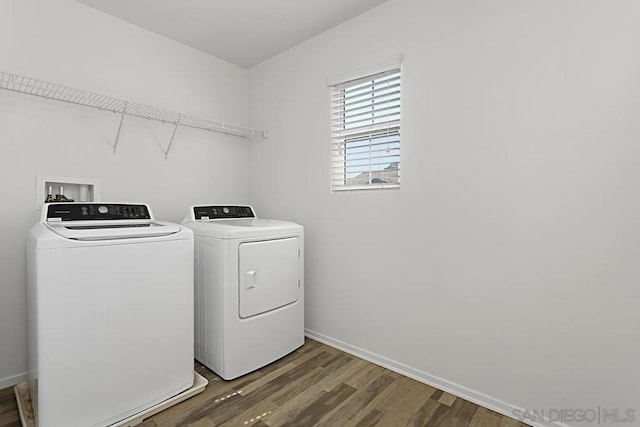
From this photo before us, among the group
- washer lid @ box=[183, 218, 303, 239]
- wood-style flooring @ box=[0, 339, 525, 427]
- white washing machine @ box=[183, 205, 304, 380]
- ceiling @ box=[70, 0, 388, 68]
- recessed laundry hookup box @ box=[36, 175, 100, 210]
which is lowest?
wood-style flooring @ box=[0, 339, 525, 427]

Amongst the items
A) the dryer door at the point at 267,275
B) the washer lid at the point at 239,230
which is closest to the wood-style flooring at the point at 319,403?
the dryer door at the point at 267,275

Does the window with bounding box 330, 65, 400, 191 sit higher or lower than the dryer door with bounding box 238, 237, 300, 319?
higher

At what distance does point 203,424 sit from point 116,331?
2.03ft

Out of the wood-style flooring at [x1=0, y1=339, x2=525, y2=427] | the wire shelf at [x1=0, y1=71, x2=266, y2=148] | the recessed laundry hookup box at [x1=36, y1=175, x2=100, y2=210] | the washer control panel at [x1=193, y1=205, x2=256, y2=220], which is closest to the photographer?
the wood-style flooring at [x1=0, y1=339, x2=525, y2=427]

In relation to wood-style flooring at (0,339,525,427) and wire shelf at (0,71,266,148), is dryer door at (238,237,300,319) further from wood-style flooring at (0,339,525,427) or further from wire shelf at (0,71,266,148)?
wire shelf at (0,71,266,148)

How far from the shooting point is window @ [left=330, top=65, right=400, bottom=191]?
6.78ft

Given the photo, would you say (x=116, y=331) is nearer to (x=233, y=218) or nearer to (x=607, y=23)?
(x=233, y=218)

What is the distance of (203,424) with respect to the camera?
1.52 meters

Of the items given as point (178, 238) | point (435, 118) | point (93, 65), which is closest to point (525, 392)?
point (435, 118)

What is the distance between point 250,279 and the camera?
1.95 m

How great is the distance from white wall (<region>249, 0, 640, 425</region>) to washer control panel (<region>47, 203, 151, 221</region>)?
1.30 metres

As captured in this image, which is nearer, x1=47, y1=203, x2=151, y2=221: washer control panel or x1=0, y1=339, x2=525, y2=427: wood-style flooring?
x1=0, y1=339, x2=525, y2=427: wood-style flooring

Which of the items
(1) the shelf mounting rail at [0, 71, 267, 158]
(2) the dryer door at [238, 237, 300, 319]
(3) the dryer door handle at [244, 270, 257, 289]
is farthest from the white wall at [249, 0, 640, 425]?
(1) the shelf mounting rail at [0, 71, 267, 158]

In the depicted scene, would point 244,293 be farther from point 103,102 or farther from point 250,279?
point 103,102
